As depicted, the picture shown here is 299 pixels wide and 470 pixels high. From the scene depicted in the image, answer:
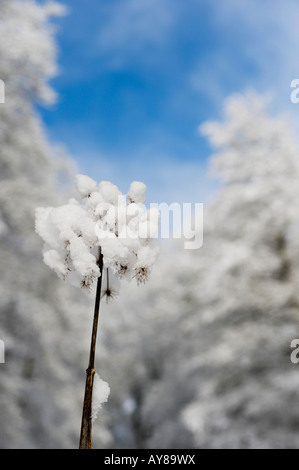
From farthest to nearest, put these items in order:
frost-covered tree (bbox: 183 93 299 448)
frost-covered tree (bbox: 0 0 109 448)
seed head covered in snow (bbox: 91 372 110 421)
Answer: frost-covered tree (bbox: 0 0 109 448)
frost-covered tree (bbox: 183 93 299 448)
seed head covered in snow (bbox: 91 372 110 421)

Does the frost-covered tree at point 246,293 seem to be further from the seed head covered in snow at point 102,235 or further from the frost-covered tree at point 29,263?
the seed head covered in snow at point 102,235

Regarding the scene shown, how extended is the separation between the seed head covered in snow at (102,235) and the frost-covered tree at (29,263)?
5169mm

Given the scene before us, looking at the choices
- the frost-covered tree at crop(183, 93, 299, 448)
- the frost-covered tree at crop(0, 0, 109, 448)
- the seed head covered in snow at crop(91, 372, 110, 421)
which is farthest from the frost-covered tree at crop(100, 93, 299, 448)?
the seed head covered in snow at crop(91, 372, 110, 421)

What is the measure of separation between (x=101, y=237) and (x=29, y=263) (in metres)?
6.14

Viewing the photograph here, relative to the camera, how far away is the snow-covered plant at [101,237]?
1154mm

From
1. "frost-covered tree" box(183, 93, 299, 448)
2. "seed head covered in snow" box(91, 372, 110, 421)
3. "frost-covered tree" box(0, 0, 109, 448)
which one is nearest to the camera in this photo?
"seed head covered in snow" box(91, 372, 110, 421)

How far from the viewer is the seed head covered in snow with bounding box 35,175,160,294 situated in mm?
1155

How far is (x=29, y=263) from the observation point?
6934 mm

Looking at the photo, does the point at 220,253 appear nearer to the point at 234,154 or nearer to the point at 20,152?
the point at 234,154

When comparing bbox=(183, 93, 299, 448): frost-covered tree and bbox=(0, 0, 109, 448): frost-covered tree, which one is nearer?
bbox=(183, 93, 299, 448): frost-covered tree

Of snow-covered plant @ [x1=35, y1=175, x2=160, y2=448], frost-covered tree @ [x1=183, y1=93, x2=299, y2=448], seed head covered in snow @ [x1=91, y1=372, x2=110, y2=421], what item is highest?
frost-covered tree @ [x1=183, y1=93, x2=299, y2=448]

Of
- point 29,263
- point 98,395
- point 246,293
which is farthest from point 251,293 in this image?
point 98,395

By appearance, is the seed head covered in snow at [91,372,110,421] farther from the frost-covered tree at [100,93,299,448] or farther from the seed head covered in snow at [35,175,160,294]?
the frost-covered tree at [100,93,299,448]

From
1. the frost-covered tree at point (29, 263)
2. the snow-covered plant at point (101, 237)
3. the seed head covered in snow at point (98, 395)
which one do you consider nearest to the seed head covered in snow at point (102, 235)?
the snow-covered plant at point (101, 237)
